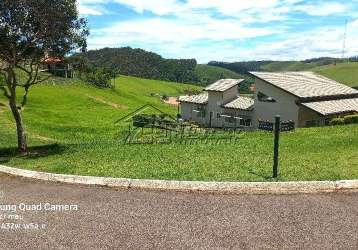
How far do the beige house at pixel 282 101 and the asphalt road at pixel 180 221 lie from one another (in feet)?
125

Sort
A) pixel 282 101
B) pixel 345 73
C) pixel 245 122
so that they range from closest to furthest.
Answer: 1. pixel 282 101
2. pixel 245 122
3. pixel 345 73

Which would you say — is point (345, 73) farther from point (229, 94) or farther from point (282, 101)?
point (282, 101)

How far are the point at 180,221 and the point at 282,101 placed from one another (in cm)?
4298

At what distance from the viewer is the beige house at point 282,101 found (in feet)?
154

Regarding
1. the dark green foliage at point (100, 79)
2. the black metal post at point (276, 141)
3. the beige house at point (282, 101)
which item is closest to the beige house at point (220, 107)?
the beige house at point (282, 101)

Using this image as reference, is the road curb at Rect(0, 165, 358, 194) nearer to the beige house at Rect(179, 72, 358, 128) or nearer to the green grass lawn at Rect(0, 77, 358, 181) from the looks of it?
the green grass lawn at Rect(0, 77, 358, 181)

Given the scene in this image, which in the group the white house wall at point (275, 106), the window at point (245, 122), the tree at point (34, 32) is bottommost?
the window at point (245, 122)

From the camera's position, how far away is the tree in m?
15.6

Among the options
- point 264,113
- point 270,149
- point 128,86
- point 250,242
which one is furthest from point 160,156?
point 128,86

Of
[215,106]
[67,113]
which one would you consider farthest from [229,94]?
[67,113]

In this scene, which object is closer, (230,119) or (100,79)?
(230,119)

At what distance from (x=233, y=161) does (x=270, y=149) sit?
3.40 meters

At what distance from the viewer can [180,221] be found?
25.1 ft

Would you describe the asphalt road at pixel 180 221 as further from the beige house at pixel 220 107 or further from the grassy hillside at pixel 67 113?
the beige house at pixel 220 107
